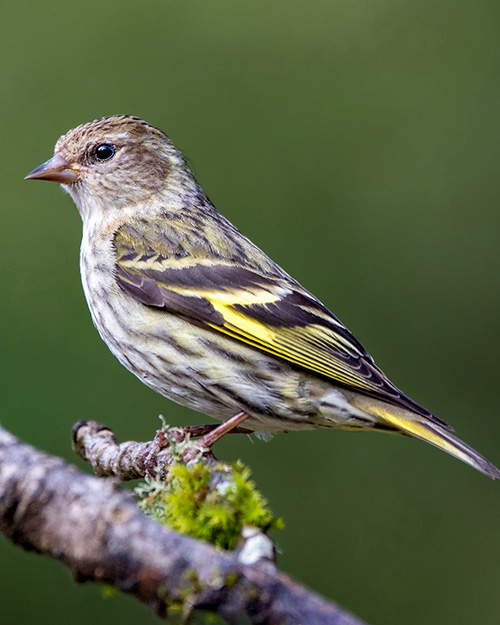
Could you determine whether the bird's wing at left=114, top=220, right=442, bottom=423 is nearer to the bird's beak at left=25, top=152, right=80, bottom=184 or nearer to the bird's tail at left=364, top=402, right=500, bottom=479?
the bird's tail at left=364, top=402, right=500, bottom=479

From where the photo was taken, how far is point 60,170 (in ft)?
13.8

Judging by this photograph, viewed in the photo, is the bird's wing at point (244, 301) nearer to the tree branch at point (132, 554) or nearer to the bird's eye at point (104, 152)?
the bird's eye at point (104, 152)

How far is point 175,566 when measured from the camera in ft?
4.69

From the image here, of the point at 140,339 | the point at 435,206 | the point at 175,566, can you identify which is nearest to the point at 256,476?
the point at 140,339

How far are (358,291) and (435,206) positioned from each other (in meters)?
1.11

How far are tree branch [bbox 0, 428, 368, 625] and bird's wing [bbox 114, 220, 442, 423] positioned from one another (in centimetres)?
190

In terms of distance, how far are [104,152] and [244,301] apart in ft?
4.42

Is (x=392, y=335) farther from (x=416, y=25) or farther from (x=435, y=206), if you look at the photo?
(x=416, y=25)

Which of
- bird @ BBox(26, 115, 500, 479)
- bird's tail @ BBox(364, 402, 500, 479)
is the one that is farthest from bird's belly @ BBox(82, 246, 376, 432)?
bird's tail @ BBox(364, 402, 500, 479)

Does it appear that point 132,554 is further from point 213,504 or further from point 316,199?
point 316,199

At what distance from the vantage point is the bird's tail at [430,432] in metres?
3.02

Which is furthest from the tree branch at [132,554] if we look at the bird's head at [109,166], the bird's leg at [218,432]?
the bird's head at [109,166]

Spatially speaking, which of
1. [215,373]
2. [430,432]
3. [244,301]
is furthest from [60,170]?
[430,432]

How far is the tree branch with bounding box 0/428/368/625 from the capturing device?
142 cm
